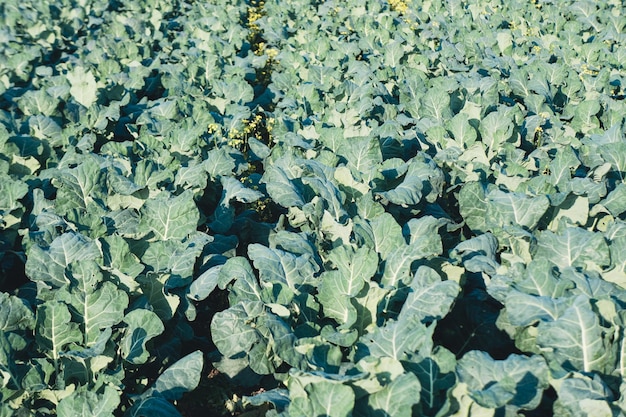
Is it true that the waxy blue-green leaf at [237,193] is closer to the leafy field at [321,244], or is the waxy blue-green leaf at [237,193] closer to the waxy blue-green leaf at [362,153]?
the leafy field at [321,244]

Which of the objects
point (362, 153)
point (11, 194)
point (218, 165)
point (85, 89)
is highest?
point (362, 153)

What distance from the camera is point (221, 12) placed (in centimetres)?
908

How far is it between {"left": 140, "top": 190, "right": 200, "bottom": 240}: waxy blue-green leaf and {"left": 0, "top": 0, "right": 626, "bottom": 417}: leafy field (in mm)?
14

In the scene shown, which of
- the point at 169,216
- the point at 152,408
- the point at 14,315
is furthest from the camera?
the point at 169,216

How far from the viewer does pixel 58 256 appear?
11.0ft

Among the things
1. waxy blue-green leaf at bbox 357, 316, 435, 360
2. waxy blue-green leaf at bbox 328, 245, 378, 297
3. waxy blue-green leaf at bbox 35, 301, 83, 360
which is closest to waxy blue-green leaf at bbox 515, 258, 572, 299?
waxy blue-green leaf at bbox 357, 316, 435, 360

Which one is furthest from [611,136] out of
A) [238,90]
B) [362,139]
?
[238,90]

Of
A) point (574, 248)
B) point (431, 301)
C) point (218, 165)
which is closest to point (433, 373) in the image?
point (431, 301)

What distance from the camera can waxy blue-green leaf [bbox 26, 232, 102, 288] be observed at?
328 centimetres

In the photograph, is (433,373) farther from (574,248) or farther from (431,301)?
(574,248)

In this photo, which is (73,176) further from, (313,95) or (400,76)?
(400,76)

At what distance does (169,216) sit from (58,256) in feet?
2.17

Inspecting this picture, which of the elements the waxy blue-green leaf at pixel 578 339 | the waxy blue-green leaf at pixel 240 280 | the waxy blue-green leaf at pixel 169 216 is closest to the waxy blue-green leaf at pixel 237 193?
the waxy blue-green leaf at pixel 169 216

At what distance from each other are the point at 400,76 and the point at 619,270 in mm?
3731
